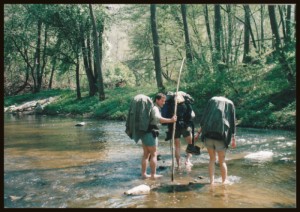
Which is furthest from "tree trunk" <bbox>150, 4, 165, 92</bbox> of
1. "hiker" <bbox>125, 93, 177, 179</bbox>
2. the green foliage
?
"hiker" <bbox>125, 93, 177, 179</bbox>

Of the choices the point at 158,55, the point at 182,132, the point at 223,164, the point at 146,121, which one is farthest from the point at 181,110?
the point at 158,55

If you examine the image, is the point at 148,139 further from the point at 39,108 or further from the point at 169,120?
the point at 39,108

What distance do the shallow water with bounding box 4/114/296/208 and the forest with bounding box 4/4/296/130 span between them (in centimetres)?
313

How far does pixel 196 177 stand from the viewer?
873 centimetres

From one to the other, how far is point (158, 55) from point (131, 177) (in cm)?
1886

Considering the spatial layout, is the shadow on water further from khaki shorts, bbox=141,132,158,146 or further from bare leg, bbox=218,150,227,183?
khaki shorts, bbox=141,132,158,146

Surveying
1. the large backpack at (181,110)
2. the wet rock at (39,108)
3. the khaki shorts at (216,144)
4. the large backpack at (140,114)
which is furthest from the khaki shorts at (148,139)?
the wet rock at (39,108)

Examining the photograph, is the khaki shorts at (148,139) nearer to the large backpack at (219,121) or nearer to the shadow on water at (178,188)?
the shadow on water at (178,188)

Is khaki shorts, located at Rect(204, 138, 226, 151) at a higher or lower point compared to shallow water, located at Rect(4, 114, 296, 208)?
higher

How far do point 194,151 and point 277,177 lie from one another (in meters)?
2.04

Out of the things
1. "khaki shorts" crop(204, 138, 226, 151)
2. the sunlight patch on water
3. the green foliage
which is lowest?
the sunlight patch on water

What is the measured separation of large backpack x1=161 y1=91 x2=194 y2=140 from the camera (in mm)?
9438

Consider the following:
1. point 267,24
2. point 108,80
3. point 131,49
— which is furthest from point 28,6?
point 267,24

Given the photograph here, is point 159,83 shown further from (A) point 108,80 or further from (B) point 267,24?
(B) point 267,24
